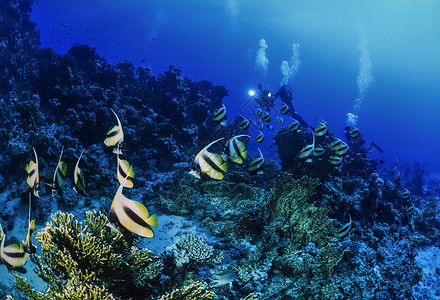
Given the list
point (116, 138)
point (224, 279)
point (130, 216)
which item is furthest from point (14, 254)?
point (224, 279)

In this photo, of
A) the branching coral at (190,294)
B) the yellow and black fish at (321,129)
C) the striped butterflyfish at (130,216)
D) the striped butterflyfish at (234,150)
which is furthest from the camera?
the yellow and black fish at (321,129)

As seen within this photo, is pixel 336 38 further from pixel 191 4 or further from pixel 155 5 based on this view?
pixel 155 5

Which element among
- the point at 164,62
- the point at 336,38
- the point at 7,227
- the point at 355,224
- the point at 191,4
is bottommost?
the point at 7,227

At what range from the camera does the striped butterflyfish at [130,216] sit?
1659 mm

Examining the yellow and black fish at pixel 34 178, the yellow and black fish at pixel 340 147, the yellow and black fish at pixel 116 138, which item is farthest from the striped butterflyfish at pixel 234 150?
the yellow and black fish at pixel 340 147

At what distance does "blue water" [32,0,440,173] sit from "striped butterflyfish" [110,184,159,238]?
2126 centimetres

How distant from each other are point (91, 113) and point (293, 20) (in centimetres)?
5768

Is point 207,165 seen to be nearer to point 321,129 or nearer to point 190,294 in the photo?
point 190,294

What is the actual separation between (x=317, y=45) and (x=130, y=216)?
90.6 metres

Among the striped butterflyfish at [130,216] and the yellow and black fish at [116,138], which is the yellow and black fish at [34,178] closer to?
the yellow and black fish at [116,138]

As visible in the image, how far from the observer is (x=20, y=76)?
12711 millimetres

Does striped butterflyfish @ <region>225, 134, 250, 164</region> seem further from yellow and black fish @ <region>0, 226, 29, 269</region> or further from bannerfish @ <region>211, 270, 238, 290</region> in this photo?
yellow and black fish @ <region>0, 226, 29, 269</region>

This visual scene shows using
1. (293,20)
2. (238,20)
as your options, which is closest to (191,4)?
(238,20)

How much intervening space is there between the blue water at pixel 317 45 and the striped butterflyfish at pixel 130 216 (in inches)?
837
